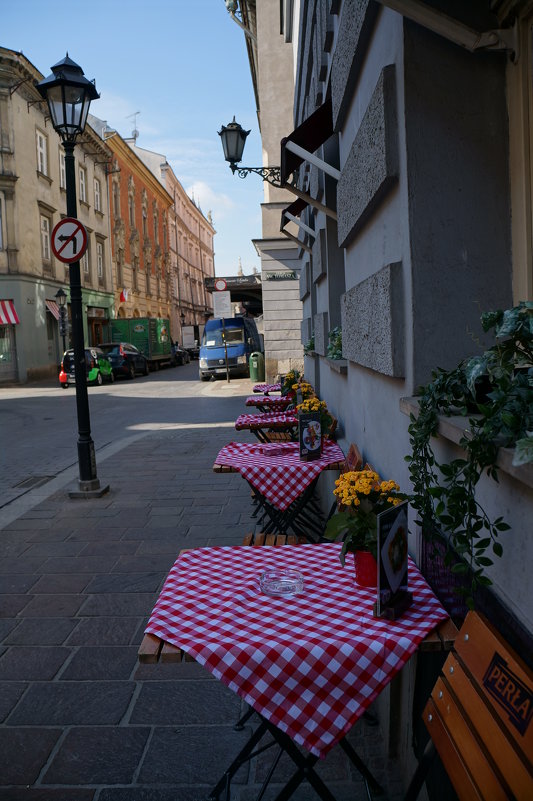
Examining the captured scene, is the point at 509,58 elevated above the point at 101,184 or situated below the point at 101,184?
below

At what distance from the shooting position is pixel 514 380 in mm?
1689

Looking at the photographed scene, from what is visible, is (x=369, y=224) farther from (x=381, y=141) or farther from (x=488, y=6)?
(x=488, y=6)

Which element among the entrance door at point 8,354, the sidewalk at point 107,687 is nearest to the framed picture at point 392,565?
the sidewalk at point 107,687

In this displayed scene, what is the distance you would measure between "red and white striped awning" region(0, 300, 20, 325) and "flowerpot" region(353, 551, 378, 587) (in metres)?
26.9

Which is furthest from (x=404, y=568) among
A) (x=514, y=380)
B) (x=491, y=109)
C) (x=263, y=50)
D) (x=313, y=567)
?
(x=263, y=50)

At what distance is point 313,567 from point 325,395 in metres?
5.34

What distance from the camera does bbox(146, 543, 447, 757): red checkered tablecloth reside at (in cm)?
201

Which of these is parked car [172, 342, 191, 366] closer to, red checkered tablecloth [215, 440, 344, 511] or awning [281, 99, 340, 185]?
Answer: awning [281, 99, 340, 185]

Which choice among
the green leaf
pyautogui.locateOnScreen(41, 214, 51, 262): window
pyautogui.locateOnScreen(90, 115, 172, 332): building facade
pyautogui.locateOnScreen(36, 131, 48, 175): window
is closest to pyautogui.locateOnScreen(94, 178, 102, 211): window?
pyautogui.locateOnScreen(90, 115, 172, 332): building facade

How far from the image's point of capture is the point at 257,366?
24.4m

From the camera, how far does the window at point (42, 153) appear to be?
100ft

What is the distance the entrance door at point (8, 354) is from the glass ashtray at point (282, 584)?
89.1 feet

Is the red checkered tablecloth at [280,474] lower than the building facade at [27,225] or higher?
lower

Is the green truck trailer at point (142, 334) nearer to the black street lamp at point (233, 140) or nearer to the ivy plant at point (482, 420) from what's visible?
the black street lamp at point (233, 140)
